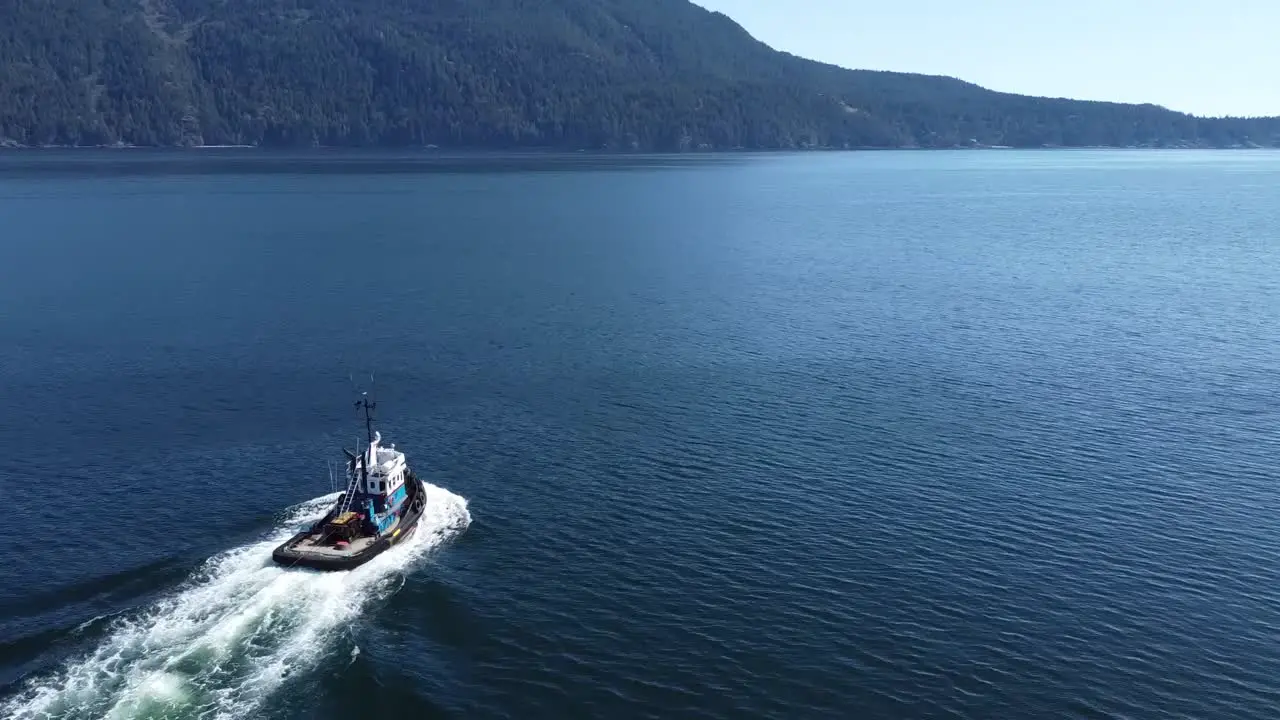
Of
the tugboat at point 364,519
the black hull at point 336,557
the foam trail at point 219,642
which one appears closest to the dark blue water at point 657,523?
the foam trail at point 219,642

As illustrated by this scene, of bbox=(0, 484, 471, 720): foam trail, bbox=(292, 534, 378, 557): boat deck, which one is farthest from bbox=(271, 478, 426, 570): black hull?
bbox=(0, 484, 471, 720): foam trail

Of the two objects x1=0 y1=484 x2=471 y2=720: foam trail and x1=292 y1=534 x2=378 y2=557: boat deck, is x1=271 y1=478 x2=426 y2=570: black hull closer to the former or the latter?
x1=292 y1=534 x2=378 y2=557: boat deck

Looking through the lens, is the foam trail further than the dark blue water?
No

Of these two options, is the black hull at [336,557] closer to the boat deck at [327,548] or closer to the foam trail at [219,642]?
the boat deck at [327,548]

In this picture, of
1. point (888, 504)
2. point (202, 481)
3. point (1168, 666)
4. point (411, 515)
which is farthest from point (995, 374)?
point (202, 481)

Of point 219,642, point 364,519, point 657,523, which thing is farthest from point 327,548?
point 657,523

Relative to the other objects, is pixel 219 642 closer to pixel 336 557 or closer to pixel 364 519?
pixel 336 557
